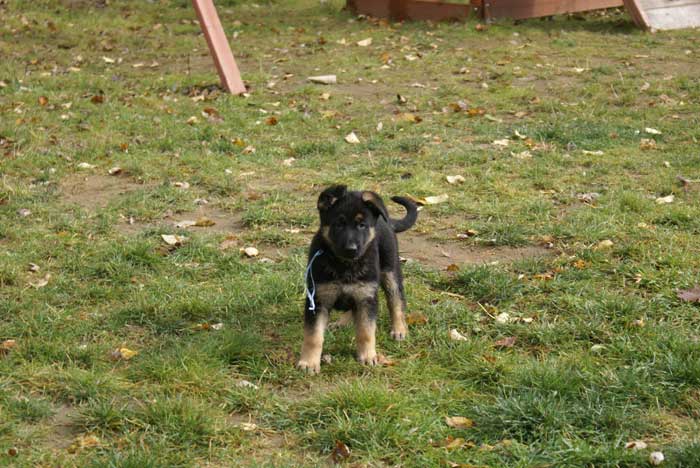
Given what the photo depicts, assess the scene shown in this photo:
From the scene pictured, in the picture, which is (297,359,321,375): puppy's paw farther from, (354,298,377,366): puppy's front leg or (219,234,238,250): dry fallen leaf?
(219,234,238,250): dry fallen leaf

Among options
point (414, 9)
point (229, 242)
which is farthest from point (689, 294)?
point (414, 9)

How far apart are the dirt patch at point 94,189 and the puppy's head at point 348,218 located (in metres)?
3.01

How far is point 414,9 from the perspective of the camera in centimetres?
1402

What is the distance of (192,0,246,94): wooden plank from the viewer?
397 inches

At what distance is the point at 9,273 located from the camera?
17.7 ft

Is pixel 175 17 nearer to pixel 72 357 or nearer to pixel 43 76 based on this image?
pixel 43 76

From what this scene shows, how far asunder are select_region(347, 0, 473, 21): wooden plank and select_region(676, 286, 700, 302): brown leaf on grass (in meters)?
9.30

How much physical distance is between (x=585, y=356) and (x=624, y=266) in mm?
1191

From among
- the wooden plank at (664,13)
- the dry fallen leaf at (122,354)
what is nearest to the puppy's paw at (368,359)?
the dry fallen leaf at (122,354)

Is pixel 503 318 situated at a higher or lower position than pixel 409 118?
higher

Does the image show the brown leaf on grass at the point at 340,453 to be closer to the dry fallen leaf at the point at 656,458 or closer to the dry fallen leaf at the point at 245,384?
the dry fallen leaf at the point at 245,384

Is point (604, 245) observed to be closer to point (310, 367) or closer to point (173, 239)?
point (310, 367)

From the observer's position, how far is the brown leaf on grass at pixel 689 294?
15.9ft

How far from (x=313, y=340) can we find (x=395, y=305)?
574 mm
